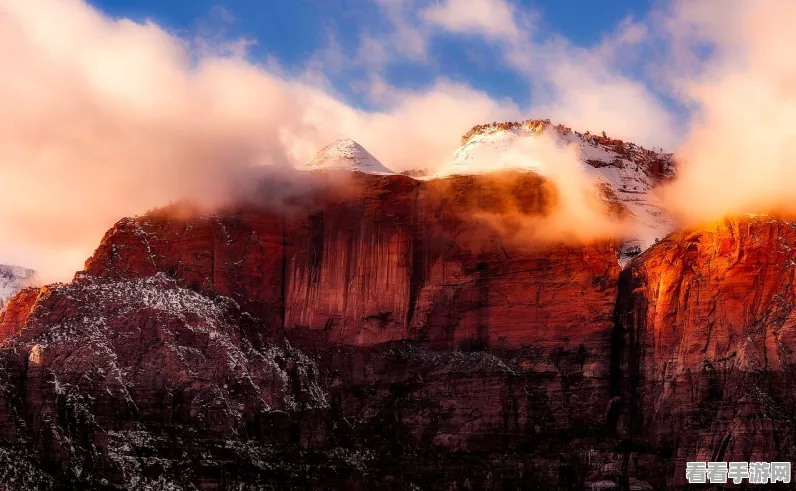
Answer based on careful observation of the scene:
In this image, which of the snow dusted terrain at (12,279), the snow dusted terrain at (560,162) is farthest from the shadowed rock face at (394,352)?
the snow dusted terrain at (12,279)

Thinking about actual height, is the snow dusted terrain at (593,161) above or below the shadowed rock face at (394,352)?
Answer: above

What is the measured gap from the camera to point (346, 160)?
564 feet

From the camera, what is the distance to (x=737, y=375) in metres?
152

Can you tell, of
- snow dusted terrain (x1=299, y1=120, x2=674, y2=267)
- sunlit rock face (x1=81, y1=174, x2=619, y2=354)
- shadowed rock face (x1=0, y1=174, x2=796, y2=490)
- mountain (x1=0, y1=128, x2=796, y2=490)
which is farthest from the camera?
snow dusted terrain (x1=299, y1=120, x2=674, y2=267)

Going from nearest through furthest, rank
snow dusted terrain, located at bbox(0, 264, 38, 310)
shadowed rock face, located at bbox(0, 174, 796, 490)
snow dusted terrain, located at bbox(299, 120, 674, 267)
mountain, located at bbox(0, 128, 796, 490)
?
mountain, located at bbox(0, 128, 796, 490) < shadowed rock face, located at bbox(0, 174, 796, 490) < snow dusted terrain, located at bbox(299, 120, 674, 267) < snow dusted terrain, located at bbox(0, 264, 38, 310)

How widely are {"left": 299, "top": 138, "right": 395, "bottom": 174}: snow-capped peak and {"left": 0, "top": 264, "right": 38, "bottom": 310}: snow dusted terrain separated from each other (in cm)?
3179

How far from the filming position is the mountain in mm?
149125

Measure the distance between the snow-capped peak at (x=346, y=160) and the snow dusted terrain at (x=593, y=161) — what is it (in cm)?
627

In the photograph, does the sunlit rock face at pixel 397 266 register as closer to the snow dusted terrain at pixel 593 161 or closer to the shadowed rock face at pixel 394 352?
the shadowed rock face at pixel 394 352

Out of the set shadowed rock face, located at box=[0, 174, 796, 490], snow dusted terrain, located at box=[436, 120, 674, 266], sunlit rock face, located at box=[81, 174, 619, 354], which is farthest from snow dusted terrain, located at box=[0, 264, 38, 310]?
snow dusted terrain, located at box=[436, 120, 674, 266]

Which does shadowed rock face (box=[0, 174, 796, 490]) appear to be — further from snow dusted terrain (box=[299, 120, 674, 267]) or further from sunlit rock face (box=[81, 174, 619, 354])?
snow dusted terrain (box=[299, 120, 674, 267])

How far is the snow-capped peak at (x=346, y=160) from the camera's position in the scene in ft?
561

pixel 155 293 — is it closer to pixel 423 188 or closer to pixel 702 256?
pixel 423 188

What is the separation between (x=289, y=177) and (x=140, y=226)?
13418mm
